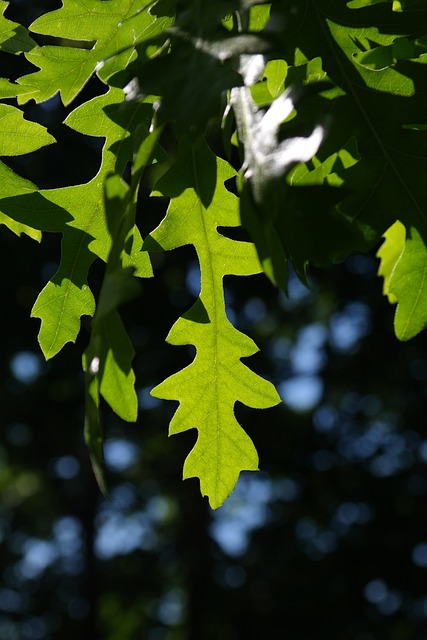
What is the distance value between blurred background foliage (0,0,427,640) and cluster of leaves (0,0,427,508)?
1033cm

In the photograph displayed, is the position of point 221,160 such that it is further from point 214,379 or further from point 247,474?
point 247,474

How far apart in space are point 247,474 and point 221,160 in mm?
15893

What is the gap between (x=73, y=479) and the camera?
17.7 meters

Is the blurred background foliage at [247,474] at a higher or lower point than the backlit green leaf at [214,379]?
lower

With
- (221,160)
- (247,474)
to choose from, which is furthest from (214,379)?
(247,474)

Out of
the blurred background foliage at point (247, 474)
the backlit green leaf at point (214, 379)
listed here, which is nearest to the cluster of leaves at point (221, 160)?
the backlit green leaf at point (214, 379)

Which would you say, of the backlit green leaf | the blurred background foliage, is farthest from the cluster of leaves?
the blurred background foliage

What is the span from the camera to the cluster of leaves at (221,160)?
0.92m

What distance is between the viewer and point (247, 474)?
55.8 ft

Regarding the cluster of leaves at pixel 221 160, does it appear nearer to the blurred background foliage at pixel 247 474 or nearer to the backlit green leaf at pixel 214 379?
the backlit green leaf at pixel 214 379

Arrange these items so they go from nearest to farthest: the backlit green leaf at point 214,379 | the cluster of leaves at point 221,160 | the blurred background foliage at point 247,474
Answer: the cluster of leaves at point 221,160
the backlit green leaf at point 214,379
the blurred background foliage at point 247,474

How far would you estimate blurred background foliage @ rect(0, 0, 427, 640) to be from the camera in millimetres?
13891

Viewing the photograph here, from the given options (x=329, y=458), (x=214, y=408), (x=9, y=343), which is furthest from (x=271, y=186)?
(x=329, y=458)

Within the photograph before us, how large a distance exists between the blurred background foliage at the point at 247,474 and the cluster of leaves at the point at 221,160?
10330mm
